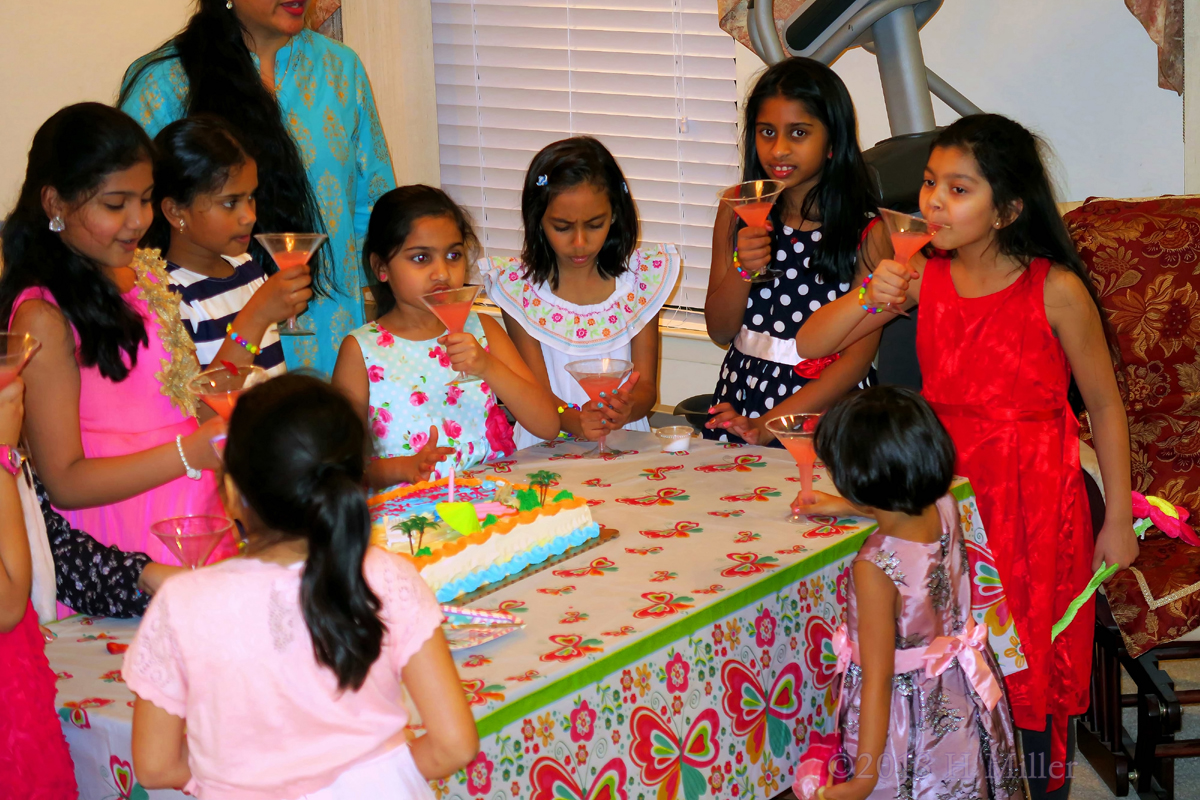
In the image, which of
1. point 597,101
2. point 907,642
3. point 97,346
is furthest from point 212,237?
point 597,101

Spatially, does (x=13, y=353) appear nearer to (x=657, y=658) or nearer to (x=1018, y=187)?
(x=657, y=658)

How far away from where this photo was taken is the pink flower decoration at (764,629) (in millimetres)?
2111

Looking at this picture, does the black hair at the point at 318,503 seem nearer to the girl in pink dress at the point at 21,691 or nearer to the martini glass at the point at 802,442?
the girl in pink dress at the point at 21,691

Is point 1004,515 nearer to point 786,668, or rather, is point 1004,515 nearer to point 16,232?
point 786,668

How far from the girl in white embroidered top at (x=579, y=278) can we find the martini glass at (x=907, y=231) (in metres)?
0.85

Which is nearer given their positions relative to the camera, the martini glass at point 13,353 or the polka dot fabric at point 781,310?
the martini glass at point 13,353

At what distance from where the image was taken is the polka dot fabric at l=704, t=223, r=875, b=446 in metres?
3.19

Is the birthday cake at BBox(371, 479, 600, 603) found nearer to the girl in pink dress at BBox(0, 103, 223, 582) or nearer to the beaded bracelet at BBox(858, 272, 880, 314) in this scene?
the girl in pink dress at BBox(0, 103, 223, 582)

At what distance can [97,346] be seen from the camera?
217 centimetres

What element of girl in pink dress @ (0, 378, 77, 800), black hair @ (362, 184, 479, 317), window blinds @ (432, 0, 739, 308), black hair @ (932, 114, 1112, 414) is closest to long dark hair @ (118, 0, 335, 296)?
black hair @ (362, 184, 479, 317)

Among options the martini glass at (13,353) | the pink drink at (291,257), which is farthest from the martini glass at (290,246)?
the martini glass at (13,353)

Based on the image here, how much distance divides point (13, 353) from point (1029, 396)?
206cm

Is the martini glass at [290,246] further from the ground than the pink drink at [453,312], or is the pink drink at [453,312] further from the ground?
the martini glass at [290,246]

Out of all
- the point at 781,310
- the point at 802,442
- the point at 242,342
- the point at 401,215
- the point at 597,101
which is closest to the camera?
the point at 802,442
